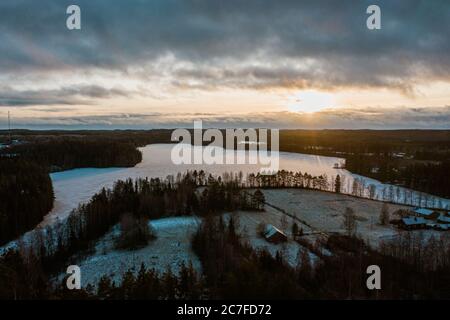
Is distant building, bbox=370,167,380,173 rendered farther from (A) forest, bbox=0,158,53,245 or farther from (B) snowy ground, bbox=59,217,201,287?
(A) forest, bbox=0,158,53,245

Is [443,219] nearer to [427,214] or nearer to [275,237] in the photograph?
[427,214]

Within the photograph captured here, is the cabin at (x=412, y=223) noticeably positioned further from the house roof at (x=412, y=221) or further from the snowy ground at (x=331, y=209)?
the snowy ground at (x=331, y=209)

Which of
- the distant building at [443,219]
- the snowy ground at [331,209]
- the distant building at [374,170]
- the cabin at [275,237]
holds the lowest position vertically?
the snowy ground at [331,209]

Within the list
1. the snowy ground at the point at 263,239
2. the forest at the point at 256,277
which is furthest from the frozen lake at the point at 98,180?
the forest at the point at 256,277

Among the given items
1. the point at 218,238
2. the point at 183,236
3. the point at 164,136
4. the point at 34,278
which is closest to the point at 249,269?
the point at 218,238

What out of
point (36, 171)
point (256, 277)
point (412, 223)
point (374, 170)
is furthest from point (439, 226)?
point (36, 171)

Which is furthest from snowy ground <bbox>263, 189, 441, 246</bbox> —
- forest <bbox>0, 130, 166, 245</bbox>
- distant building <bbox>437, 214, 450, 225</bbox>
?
forest <bbox>0, 130, 166, 245</bbox>
